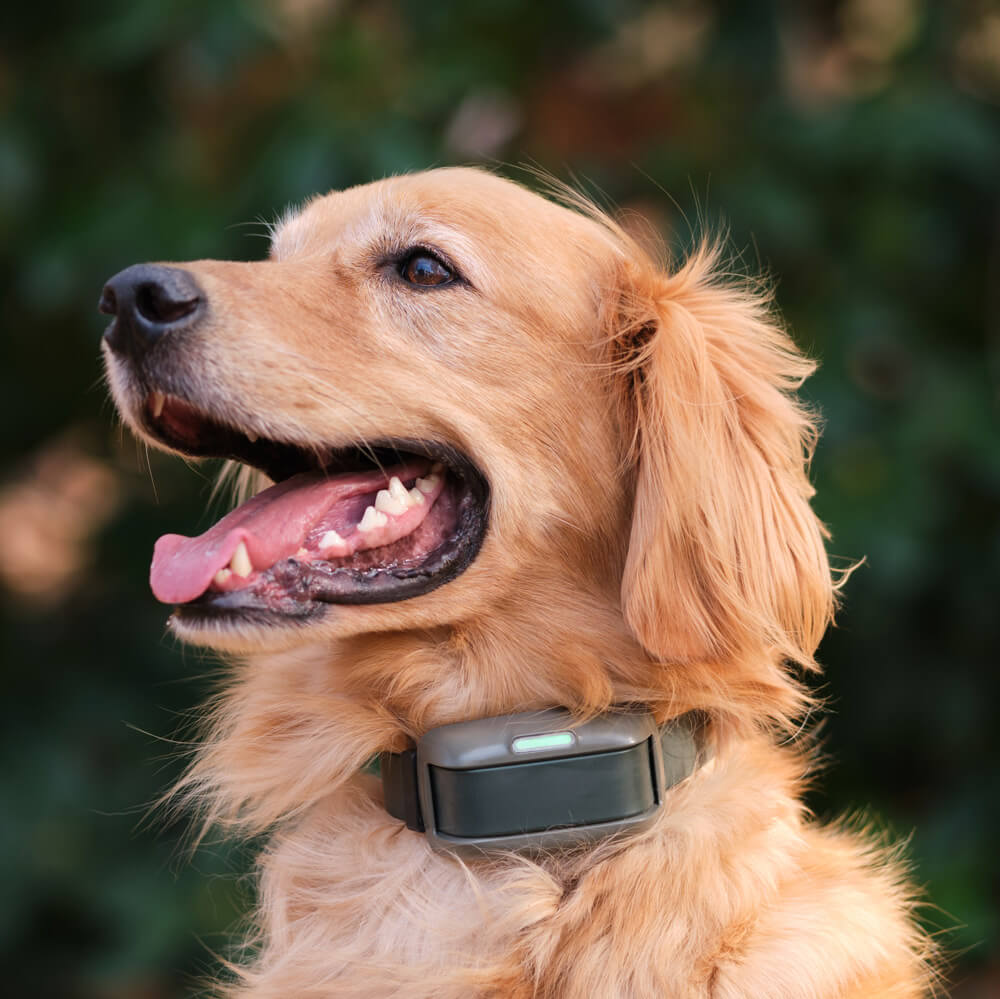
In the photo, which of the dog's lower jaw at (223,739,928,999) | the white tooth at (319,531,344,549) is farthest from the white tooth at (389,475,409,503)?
the dog's lower jaw at (223,739,928,999)

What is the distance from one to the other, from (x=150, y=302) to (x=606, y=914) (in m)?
1.41

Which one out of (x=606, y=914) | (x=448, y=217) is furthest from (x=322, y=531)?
(x=606, y=914)

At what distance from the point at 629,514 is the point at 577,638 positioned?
30 cm

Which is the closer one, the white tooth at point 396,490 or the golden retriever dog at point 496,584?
the golden retriever dog at point 496,584

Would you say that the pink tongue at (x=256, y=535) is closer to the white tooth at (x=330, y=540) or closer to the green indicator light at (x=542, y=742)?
the white tooth at (x=330, y=540)

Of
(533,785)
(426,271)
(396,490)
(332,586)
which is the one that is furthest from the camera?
(426,271)

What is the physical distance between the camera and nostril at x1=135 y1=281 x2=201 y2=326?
2270 millimetres

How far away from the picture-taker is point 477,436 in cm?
239

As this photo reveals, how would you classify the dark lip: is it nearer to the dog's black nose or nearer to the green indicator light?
the green indicator light

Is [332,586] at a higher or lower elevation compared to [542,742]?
higher

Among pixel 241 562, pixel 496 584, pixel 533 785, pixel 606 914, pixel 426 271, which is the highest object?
pixel 426 271

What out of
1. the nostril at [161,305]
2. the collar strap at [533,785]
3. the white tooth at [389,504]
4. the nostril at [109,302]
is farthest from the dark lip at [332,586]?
the nostril at [109,302]

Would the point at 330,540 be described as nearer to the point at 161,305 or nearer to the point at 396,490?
the point at 396,490

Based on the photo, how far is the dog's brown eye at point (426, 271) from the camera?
2.52 metres
